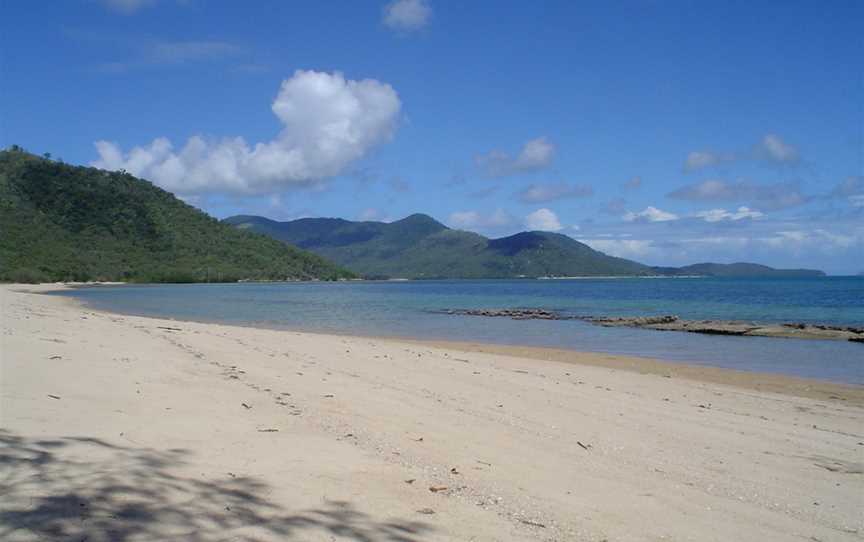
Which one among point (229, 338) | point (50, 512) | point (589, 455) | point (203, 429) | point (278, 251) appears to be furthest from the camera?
point (278, 251)

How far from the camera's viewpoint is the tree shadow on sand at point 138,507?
390 cm

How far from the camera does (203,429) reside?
657cm

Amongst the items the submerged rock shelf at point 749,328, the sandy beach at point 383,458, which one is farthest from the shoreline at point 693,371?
the submerged rock shelf at point 749,328

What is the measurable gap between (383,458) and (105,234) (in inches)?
5821

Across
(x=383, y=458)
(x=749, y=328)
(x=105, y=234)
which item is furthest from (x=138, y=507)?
(x=105, y=234)

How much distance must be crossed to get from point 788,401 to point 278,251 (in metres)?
186

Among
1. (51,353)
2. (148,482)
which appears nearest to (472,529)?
(148,482)

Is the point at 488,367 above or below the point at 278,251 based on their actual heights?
below

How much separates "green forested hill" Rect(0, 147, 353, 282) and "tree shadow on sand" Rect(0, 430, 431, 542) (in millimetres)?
97821

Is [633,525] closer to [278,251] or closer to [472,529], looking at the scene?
[472,529]

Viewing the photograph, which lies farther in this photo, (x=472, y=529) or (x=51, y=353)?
(x=51, y=353)

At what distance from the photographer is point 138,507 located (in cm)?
425

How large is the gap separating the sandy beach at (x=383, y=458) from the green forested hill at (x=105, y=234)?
94240 mm

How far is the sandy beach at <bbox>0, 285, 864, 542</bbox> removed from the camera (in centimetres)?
441
